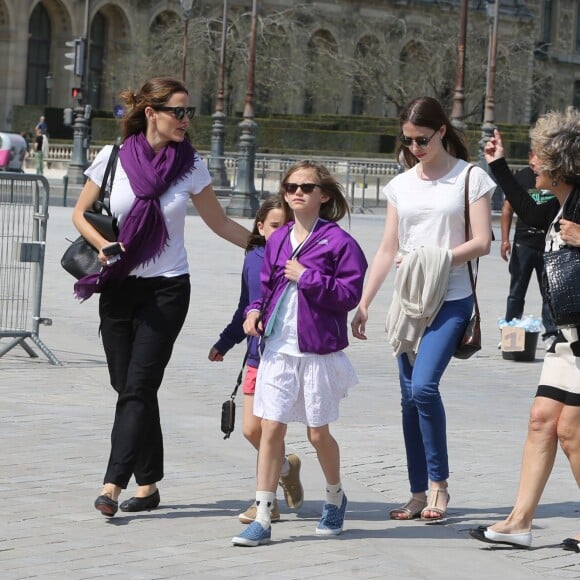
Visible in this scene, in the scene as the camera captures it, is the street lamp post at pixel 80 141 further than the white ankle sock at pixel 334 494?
Yes

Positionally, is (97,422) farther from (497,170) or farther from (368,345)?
(368,345)

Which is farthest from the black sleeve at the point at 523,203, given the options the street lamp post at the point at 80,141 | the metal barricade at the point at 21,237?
the street lamp post at the point at 80,141

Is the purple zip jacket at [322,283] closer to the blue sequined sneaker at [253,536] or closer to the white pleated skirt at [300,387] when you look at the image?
the white pleated skirt at [300,387]

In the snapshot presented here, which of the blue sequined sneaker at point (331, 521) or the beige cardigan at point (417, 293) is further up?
the beige cardigan at point (417, 293)

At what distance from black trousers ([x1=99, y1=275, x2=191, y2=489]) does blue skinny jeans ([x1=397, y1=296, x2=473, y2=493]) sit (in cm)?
100

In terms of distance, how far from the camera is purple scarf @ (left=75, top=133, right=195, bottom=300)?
21.2 ft

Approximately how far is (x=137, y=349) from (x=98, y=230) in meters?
0.52

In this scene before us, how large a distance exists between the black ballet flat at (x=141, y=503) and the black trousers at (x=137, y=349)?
0.07 meters

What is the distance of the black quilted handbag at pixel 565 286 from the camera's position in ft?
19.5

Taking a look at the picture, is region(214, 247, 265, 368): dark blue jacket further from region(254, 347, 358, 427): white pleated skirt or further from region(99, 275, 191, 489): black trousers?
region(254, 347, 358, 427): white pleated skirt

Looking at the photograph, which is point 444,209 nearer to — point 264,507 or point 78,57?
point 264,507

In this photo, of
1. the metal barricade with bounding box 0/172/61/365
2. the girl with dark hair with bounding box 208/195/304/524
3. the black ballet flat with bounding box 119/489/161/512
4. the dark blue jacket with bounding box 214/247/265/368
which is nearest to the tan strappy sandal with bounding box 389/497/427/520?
the girl with dark hair with bounding box 208/195/304/524

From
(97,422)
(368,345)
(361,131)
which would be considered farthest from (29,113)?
(97,422)

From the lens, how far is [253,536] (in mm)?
5984
